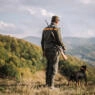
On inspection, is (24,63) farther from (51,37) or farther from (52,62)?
(51,37)

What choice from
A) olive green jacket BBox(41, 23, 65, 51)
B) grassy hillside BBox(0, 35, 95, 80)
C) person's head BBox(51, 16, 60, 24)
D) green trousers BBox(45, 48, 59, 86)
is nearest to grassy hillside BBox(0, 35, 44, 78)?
grassy hillside BBox(0, 35, 95, 80)

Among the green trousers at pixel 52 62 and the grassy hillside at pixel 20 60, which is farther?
the grassy hillside at pixel 20 60

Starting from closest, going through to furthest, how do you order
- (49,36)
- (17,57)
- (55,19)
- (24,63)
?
(55,19) → (49,36) → (24,63) → (17,57)

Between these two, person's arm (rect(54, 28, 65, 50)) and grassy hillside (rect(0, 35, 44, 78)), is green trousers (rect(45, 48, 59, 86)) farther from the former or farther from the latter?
grassy hillside (rect(0, 35, 44, 78))

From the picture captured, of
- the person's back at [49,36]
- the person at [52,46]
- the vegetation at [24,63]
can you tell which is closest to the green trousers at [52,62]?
the person at [52,46]

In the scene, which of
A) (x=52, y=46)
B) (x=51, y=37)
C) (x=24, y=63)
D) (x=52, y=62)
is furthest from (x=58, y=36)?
(x=24, y=63)

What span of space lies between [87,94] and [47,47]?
2543 millimetres

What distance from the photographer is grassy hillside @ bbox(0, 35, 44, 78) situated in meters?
17.3

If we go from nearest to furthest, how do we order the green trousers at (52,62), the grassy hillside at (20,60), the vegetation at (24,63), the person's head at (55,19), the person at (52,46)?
the person's head at (55,19), the person at (52,46), the green trousers at (52,62), the vegetation at (24,63), the grassy hillside at (20,60)

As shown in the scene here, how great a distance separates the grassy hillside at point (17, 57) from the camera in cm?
1732

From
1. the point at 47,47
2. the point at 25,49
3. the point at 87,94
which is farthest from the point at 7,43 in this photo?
the point at 87,94

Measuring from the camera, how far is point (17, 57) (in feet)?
67.5

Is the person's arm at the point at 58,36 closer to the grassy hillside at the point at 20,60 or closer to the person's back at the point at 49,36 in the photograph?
the person's back at the point at 49,36

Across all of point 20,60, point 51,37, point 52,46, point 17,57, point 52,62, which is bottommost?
point 20,60
